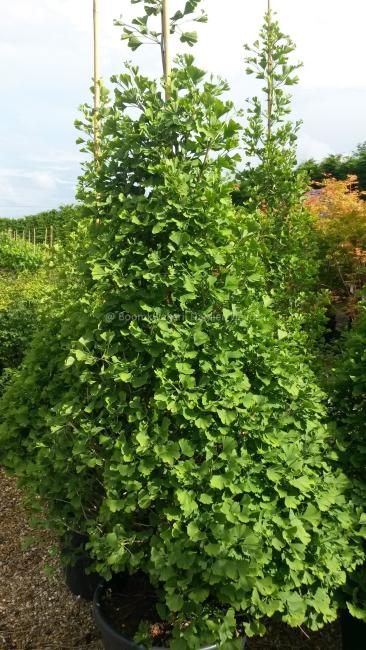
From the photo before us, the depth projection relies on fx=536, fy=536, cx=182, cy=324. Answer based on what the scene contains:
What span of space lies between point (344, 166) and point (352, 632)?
11.1m

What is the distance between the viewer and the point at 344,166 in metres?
12.0

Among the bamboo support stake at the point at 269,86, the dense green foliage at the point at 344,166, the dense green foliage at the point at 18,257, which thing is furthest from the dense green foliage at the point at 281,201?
the dense green foliage at the point at 18,257

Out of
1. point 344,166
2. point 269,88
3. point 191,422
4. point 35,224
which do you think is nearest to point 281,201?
point 269,88

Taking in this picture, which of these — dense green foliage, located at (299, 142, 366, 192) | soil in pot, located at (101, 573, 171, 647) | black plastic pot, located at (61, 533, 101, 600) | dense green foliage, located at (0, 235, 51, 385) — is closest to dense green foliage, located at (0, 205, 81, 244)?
dense green foliage, located at (299, 142, 366, 192)

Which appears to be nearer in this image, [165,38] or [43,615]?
[165,38]

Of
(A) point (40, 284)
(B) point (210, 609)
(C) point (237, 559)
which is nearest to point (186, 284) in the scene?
(C) point (237, 559)

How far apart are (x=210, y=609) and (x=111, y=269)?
1356 mm

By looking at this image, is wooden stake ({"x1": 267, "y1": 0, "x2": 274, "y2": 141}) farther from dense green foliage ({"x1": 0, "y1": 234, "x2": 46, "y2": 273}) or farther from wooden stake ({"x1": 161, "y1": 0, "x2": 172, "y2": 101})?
dense green foliage ({"x1": 0, "y1": 234, "x2": 46, "y2": 273})

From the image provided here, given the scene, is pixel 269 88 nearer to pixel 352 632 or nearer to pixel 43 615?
pixel 352 632

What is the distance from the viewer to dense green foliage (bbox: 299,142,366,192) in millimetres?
11508

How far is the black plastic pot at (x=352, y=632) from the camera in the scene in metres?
2.46

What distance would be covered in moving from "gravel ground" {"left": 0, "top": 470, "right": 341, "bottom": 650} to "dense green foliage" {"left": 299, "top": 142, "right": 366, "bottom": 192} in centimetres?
974

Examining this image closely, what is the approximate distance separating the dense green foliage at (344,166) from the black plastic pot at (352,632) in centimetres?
1001

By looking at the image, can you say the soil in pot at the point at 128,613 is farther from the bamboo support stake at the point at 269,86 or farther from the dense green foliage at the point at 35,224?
the dense green foliage at the point at 35,224
